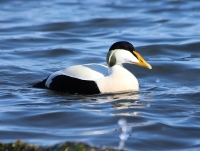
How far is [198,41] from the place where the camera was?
1279cm

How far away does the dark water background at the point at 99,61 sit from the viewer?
6695 millimetres

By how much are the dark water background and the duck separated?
0.14 metres

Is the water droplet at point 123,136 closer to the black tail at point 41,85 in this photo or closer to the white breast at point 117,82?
the white breast at point 117,82

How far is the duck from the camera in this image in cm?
849

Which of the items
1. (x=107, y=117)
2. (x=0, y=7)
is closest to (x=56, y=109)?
(x=107, y=117)

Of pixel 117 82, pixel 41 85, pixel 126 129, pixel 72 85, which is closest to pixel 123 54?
pixel 117 82

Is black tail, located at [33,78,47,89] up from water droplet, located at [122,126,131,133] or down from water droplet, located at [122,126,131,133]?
up

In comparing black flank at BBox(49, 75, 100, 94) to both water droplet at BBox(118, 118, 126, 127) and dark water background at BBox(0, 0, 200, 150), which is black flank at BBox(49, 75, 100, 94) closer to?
dark water background at BBox(0, 0, 200, 150)

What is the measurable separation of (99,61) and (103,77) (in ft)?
8.97

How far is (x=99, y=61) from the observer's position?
1128cm

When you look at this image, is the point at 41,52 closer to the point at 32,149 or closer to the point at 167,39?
the point at 167,39

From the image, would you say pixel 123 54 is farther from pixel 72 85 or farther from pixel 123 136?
pixel 123 136

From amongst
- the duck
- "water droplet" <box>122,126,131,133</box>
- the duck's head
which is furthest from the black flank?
"water droplet" <box>122,126,131,133</box>

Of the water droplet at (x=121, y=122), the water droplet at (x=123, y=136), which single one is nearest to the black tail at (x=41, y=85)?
the water droplet at (x=121, y=122)
